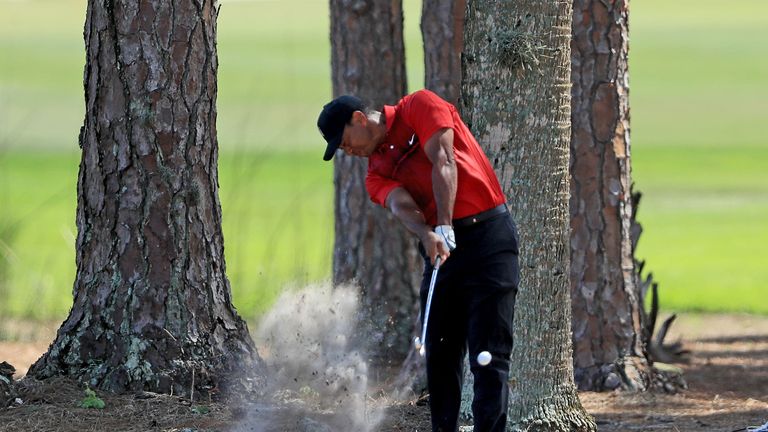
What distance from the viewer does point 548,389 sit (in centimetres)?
693

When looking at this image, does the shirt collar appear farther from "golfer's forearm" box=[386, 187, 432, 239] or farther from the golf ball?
the golf ball

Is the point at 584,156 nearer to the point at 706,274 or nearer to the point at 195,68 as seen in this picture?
the point at 195,68

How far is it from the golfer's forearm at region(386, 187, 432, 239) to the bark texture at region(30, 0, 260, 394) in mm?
2126

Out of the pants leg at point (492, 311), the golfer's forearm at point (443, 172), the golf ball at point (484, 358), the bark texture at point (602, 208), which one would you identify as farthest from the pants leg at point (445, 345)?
the bark texture at point (602, 208)

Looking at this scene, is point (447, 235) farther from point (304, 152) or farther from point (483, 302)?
point (304, 152)

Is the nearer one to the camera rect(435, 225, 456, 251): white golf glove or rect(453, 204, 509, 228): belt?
rect(435, 225, 456, 251): white golf glove

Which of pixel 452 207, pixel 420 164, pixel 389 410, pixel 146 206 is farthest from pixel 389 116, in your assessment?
pixel 389 410

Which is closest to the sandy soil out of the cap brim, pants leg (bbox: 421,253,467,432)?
pants leg (bbox: 421,253,467,432)

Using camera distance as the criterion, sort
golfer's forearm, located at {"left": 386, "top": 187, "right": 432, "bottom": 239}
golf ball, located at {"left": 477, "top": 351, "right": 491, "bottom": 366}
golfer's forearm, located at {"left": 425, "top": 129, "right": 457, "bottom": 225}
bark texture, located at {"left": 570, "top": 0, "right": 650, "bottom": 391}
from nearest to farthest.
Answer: golfer's forearm, located at {"left": 425, "top": 129, "right": 457, "bottom": 225}
golfer's forearm, located at {"left": 386, "top": 187, "right": 432, "bottom": 239}
golf ball, located at {"left": 477, "top": 351, "right": 491, "bottom": 366}
bark texture, located at {"left": 570, "top": 0, "right": 650, "bottom": 391}

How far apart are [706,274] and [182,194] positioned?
38.2 feet

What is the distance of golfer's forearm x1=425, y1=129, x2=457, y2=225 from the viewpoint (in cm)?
570

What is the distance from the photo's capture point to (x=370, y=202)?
10.7 meters

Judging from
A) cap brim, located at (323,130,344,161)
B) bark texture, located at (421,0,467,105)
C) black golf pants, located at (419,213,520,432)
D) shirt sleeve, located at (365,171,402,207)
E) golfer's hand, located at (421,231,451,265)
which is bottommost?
black golf pants, located at (419,213,520,432)

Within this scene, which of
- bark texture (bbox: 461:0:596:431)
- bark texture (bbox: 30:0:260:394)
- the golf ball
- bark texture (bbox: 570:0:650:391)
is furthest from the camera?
bark texture (bbox: 570:0:650:391)
